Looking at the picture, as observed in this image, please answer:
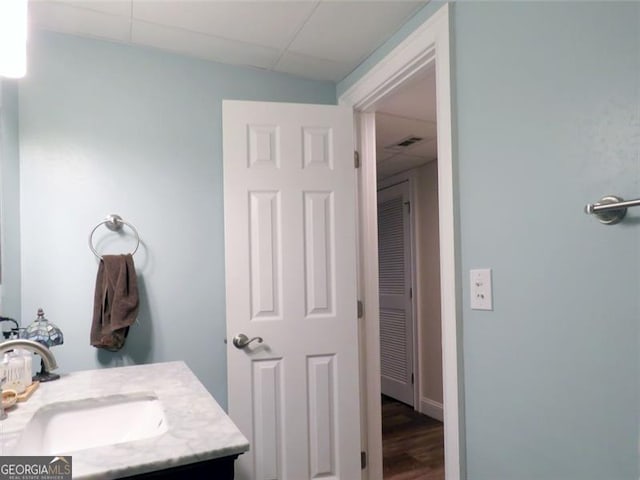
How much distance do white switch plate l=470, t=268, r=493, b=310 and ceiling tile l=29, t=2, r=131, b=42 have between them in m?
1.60

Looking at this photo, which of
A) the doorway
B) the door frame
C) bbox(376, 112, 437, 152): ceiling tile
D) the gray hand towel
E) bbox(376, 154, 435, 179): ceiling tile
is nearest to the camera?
the door frame

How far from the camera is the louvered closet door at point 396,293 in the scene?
12.0 ft

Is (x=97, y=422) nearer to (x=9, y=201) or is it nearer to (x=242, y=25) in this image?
(x=9, y=201)

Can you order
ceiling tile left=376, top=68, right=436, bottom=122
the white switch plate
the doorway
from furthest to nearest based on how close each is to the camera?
the doorway
ceiling tile left=376, top=68, right=436, bottom=122
the white switch plate

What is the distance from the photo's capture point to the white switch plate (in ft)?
3.94

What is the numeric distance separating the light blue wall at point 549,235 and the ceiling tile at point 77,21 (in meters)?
1.30

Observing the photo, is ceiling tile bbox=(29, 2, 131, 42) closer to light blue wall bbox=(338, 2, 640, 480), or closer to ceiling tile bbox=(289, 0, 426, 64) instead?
ceiling tile bbox=(289, 0, 426, 64)

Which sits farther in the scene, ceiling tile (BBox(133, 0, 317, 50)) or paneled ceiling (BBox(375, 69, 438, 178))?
paneled ceiling (BBox(375, 69, 438, 178))

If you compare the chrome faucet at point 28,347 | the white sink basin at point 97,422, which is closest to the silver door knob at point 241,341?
the white sink basin at point 97,422

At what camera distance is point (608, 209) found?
82 centimetres

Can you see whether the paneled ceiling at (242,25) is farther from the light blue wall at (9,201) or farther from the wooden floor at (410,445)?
the wooden floor at (410,445)

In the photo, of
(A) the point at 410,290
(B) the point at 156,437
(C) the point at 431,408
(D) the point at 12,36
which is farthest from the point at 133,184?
(C) the point at 431,408

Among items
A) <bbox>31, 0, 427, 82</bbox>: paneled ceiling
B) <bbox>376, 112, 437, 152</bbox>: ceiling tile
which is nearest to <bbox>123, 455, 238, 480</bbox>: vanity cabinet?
<bbox>31, 0, 427, 82</bbox>: paneled ceiling

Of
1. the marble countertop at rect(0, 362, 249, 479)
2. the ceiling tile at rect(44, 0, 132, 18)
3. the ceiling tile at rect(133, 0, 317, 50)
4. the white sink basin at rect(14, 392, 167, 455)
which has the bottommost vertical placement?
the white sink basin at rect(14, 392, 167, 455)
